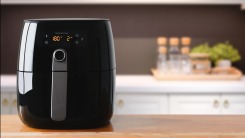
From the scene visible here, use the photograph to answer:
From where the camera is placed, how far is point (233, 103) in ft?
10.0

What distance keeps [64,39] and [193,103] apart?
2.13 m

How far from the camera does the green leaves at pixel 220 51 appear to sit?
136 inches

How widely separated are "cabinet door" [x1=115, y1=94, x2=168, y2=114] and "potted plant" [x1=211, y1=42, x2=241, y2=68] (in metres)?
0.63

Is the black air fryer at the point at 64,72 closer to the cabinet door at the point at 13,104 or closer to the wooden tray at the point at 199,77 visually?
the cabinet door at the point at 13,104

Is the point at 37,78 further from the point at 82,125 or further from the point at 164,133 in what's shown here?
the point at 164,133

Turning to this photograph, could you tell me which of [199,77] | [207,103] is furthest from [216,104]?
[199,77]

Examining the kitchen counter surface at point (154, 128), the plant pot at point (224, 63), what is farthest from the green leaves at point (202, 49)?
the kitchen counter surface at point (154, 128)

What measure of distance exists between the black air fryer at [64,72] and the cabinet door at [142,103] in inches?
78.2

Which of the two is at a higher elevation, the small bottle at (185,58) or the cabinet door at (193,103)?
the small bottle at (185,58)

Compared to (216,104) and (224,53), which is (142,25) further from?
(216,104)

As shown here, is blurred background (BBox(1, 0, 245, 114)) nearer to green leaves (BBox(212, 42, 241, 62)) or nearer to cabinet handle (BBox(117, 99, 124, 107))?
green leaves (BBox(212, 42, 241, 62))

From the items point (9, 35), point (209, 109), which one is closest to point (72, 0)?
point (9, 35)

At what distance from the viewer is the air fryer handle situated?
1.04m

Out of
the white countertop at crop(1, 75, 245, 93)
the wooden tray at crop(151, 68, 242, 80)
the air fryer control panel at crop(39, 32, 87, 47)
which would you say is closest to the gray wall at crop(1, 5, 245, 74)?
the wooden tray at crop(151, 68, 242, 80)
